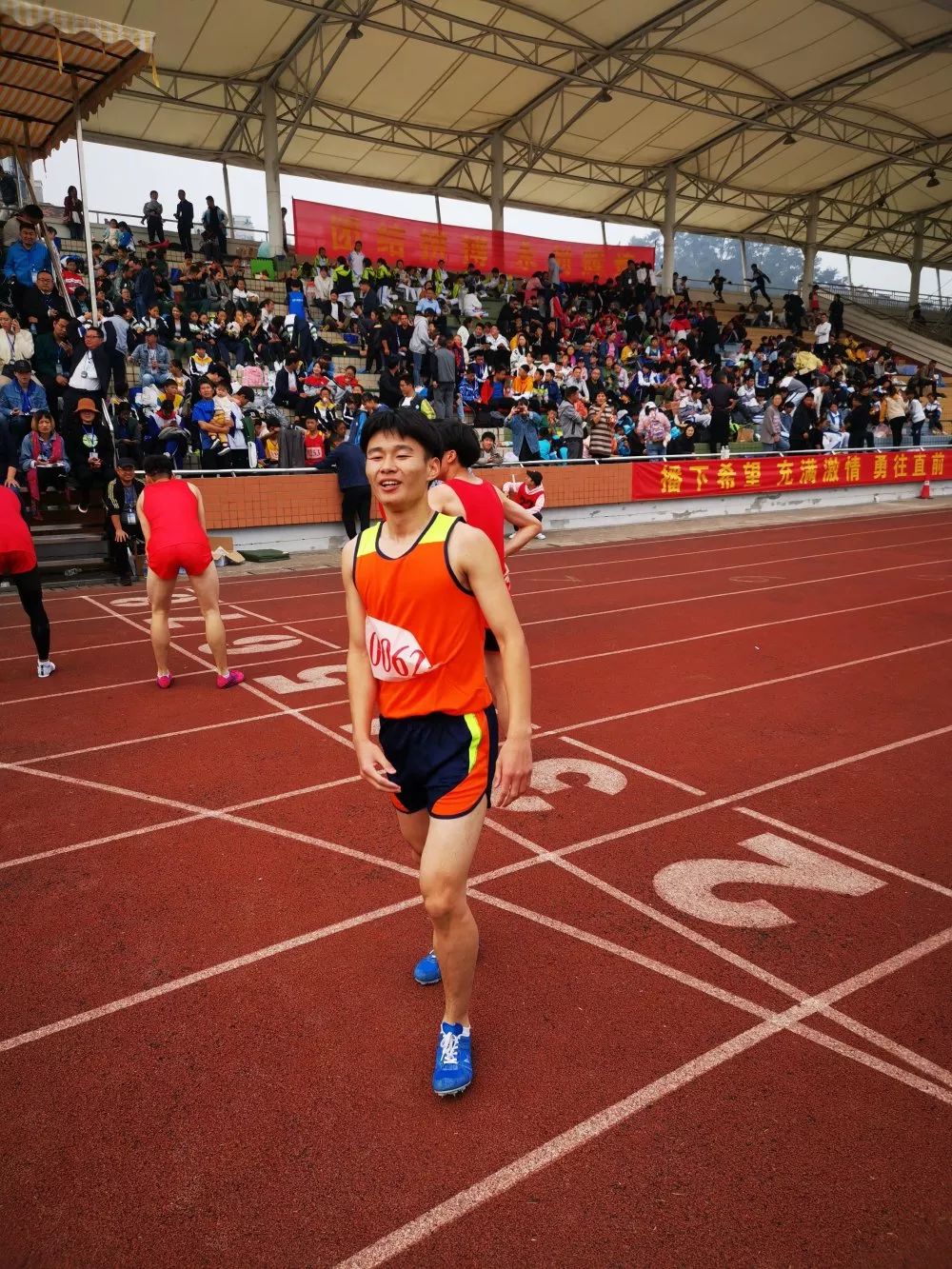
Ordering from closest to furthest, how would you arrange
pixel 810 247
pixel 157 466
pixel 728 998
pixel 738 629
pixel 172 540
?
pixel 728 998
pixel 157 466
pixel 172 540
pixel 738 629
pixel 810 247

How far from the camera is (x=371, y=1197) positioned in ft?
7.80

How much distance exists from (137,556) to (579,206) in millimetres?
27062

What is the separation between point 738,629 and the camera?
9.15m

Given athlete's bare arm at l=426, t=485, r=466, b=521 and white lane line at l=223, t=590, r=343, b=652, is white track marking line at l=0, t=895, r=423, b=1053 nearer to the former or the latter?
athlete's bare arm at l=426, t=485, r=466, b=521

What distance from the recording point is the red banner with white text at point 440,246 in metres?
21.6

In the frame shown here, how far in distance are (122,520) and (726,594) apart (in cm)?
809

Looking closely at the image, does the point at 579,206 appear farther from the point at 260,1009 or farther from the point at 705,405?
the point at 260,1009

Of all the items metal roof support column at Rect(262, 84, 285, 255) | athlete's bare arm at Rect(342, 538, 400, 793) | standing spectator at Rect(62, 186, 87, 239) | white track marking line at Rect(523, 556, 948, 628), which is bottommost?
white track marking line at Rect(523, 556, 948, 628)

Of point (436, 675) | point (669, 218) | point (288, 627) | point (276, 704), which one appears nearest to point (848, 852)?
point (436, 675)

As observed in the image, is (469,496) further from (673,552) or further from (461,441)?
(673,552)

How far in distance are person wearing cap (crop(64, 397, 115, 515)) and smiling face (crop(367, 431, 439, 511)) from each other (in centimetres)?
1009

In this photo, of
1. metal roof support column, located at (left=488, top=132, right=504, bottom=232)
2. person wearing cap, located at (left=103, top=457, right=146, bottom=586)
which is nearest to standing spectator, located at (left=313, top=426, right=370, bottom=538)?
person wearing cap, located at (left=103, top=457, right=146, bottom=586)

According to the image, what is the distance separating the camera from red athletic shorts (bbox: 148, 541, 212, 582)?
6594 mm

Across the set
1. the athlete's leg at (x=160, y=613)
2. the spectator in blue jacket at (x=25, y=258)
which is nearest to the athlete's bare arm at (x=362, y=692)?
the athlete's leg at (x=160, y=613)
